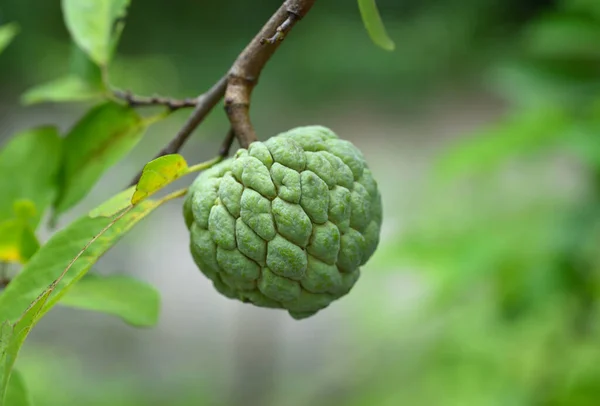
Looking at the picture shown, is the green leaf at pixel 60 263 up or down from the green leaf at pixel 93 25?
down

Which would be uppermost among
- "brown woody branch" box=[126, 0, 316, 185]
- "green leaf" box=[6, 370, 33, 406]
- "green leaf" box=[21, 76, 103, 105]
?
"brown woody branch" box=[126, 0, 316, 185]

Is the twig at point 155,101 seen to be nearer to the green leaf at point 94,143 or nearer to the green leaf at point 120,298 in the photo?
the green leaf at point 94,143

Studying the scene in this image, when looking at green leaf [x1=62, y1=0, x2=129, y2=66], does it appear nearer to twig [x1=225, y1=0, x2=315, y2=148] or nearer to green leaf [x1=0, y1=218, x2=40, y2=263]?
green leaf [x1=0, y1=218, x2=40, y2=263]

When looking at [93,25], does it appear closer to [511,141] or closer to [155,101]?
[155,101]

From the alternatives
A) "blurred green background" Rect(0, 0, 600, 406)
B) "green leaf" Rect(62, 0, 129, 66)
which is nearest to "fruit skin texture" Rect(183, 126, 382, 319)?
"green leaf" Rect(62, 0, 129, 66)

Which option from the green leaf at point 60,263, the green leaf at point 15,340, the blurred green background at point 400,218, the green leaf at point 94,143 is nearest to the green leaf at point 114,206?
the green leaf at point 60,263

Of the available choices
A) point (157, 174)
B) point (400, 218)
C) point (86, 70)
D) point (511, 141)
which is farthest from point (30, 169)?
point (400, 218)
